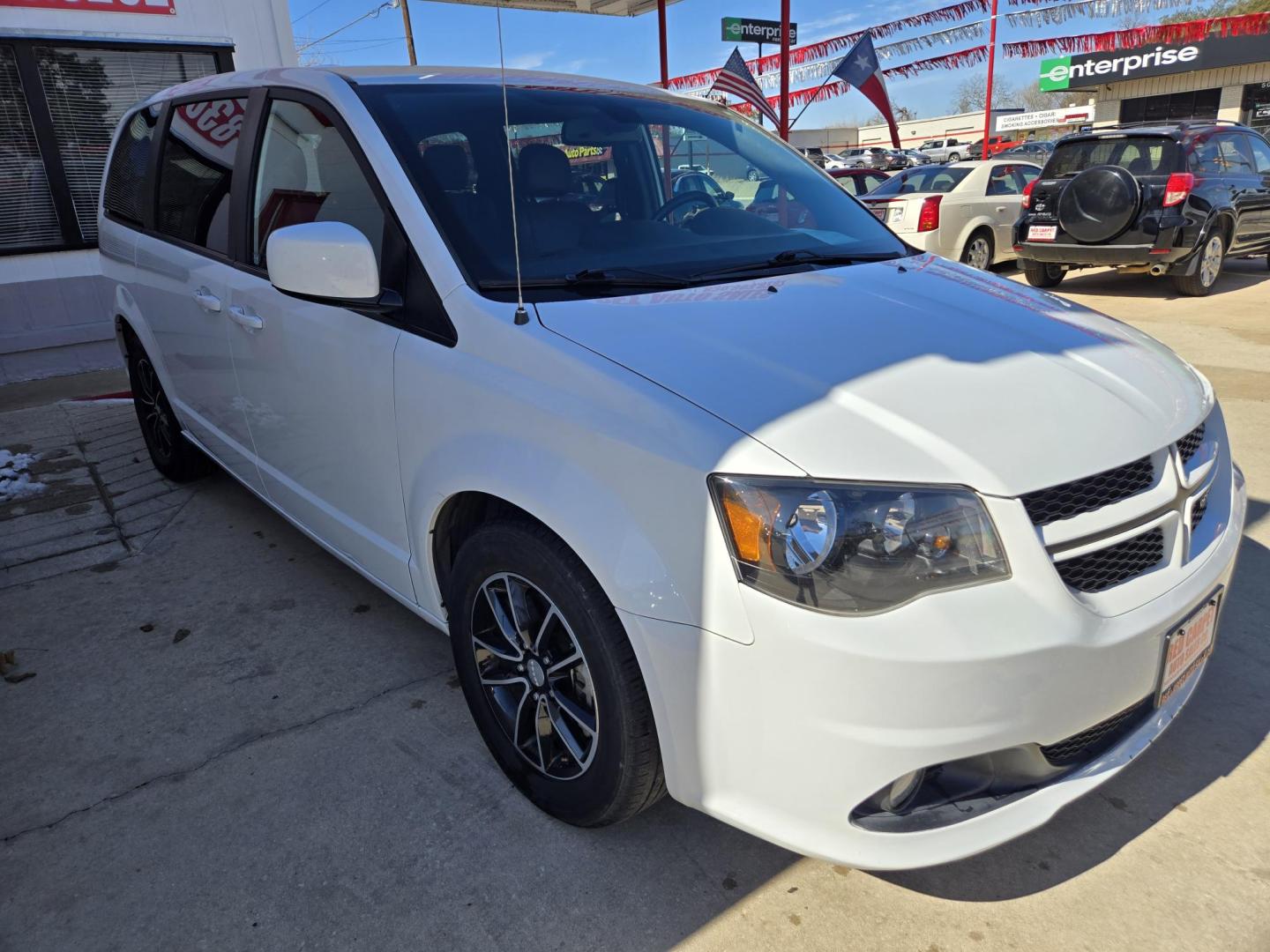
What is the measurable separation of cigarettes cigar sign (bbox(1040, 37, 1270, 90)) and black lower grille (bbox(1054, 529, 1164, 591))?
122ft

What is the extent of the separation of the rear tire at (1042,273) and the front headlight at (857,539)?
935cm

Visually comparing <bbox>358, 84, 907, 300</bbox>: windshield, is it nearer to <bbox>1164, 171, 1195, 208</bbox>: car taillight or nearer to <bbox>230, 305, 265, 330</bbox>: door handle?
<bbox>230, 305, 265, 330</bbox>: door handle

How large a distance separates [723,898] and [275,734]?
142 cm

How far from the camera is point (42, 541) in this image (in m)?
4.12

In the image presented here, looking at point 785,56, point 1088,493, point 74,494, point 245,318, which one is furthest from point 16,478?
point 785,56

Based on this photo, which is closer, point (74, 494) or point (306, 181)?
point (306, 181)

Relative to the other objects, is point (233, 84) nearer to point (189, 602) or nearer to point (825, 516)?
point (189, 602)

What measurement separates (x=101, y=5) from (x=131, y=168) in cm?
438

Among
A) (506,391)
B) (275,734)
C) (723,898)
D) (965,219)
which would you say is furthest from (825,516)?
(965,219)

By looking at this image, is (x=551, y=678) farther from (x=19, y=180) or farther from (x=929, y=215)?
(x=929, y=215)

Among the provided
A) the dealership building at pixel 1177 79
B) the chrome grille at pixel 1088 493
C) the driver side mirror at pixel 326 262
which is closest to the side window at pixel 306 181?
the driver side mirror at pixel 326 262

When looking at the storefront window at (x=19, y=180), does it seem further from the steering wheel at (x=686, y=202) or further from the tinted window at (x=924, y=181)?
the tinted window at (x=924, y=181)

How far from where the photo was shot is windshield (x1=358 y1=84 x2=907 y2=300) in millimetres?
2336

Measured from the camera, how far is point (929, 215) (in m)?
9.12
